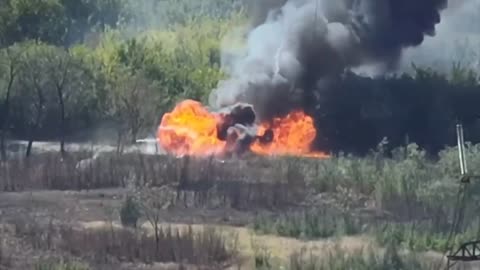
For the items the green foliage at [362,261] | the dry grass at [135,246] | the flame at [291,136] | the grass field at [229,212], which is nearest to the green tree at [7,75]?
the grass field at [229,212]

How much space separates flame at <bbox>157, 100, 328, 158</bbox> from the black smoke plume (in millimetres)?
841

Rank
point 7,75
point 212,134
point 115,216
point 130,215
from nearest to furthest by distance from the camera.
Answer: point 130,215
point 115,216
point 212,134
point 7,75

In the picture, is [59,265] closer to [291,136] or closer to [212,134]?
[212,134]

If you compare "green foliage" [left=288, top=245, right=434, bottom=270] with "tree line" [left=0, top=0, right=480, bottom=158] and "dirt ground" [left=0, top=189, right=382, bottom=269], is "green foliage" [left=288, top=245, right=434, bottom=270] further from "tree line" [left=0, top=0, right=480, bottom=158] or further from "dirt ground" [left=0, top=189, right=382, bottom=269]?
"tree line" [left=0, top=0, right=480, bottom=158]

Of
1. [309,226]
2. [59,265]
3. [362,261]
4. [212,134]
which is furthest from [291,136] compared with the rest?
[59,265]

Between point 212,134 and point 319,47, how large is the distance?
5.93 metres

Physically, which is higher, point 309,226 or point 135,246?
point 309,226

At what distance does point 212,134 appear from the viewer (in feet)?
141

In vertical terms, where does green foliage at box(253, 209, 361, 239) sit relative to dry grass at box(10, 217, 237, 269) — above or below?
above

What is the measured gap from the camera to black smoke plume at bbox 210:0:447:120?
45.2 meters

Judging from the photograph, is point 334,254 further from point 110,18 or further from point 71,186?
point 110,18

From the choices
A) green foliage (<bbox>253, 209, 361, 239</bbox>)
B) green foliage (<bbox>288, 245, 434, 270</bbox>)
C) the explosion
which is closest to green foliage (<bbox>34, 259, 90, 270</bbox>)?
green foliage (<bbox>288, 245, 434, 270</bbox>)

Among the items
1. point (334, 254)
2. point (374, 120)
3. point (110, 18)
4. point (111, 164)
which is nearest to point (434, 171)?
point (111, 164)

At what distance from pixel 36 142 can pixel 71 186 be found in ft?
65.4
